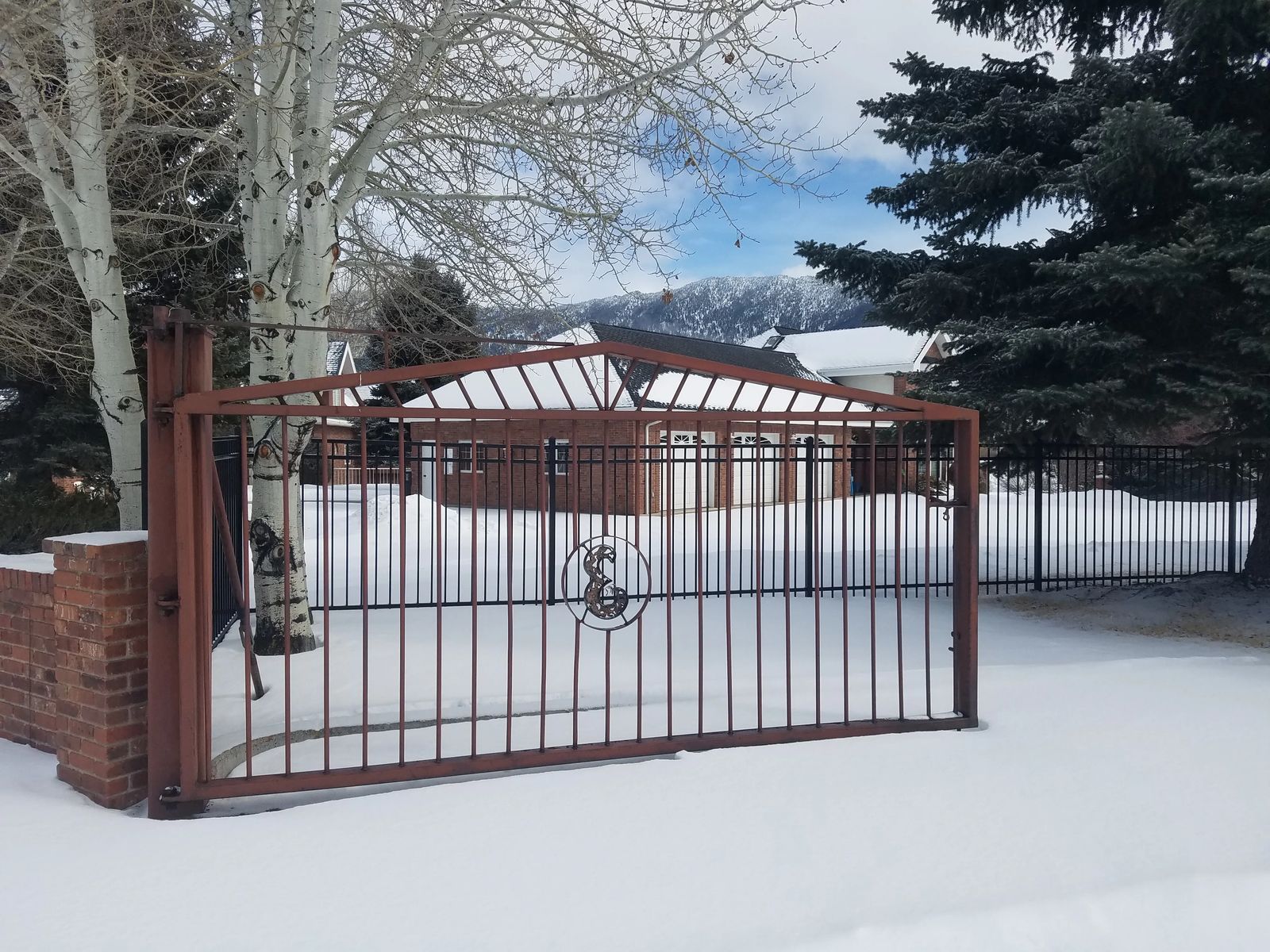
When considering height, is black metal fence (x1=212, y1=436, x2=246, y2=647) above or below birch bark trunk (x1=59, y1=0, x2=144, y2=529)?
below

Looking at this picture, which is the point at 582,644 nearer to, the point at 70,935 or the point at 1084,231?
the point at 70,935

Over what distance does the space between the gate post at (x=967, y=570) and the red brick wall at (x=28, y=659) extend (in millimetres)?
4529

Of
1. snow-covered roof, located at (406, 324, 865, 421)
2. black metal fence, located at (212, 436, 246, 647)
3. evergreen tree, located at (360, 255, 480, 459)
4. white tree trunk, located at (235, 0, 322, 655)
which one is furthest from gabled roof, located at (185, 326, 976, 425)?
snow-covered roof, located at (406, 324, 865, 421)

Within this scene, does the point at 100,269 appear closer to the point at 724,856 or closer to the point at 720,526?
the point at 720,526

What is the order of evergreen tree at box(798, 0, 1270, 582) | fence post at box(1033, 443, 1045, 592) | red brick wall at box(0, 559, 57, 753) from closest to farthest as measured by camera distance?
red brick wall at box(0, 559, 57, 753) < evergreen tree at box(798, 0, 1270, 582) < fence post at box(1033, 443, 1045, 592)

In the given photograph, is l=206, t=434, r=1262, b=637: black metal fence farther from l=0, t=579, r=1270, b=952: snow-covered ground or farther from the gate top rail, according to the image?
l=0, t=579, r=1270, b=952: snow-covered ground

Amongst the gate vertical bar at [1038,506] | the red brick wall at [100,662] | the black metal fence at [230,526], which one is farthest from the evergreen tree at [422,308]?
the gate vertical bar at [1038,506]

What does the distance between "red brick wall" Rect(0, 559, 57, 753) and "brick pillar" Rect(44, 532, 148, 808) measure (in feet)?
0.88

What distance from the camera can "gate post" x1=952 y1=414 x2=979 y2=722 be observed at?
15.4ft

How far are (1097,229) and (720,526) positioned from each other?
627 centimetres

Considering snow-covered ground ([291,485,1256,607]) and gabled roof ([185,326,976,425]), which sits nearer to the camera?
gabled roof ([185,326,976,425])

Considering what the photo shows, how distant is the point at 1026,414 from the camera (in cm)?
756

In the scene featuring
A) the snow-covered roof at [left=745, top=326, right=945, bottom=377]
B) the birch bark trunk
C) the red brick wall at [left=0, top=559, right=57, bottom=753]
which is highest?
the snow-covered roof at [left=745, top=326, right=945, bottom=377]

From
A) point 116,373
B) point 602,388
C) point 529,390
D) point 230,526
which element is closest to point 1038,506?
point 529,390
